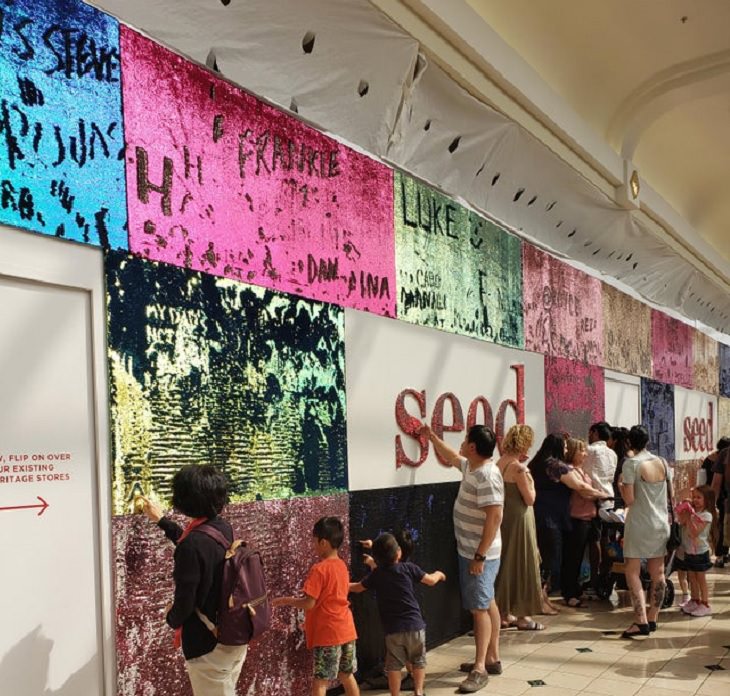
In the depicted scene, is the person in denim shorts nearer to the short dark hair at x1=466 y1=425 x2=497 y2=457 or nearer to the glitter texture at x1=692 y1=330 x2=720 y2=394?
the short dark hair at x1=466 y1=425 x2=497 y2=457

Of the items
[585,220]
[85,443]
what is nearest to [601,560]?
[585,220]

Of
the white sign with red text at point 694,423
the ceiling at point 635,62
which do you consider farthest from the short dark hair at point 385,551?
the white sign with red text at point 694,423

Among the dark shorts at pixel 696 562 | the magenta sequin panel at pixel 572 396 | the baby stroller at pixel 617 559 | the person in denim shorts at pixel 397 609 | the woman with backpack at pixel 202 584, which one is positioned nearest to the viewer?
the woman with backpack at pixel 202 584

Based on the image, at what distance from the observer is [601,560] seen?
269 inches

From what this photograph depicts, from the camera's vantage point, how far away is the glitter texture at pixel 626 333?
900cm

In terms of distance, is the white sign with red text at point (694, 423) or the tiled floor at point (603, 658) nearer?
the tiled floor at point (603, 658)

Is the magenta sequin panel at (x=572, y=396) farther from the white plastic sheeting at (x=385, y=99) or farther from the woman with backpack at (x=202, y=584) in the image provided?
the woman with backpack at (x=202, y=584)

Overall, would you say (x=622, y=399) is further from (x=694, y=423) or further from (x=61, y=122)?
(x=61, y=122)

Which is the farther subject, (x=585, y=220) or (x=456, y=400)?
(x=585, y=220)

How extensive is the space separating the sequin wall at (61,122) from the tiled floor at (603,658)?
9.88 feet

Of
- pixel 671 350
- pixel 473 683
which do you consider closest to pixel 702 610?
pixel 473 683

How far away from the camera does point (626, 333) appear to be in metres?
9.59

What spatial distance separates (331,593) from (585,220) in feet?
17.5

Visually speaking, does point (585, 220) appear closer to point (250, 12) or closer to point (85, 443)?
point (250, 12)
